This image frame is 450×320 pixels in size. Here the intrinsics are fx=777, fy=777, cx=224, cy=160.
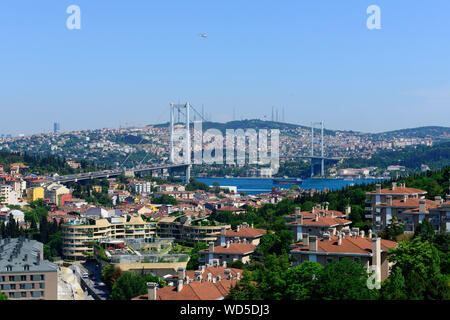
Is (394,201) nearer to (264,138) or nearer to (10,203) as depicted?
(10,203)

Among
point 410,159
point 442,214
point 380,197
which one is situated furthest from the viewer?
point 410,159

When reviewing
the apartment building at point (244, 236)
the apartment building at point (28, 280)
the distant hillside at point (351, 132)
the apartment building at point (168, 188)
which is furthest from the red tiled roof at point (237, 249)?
the distant hillside at point (351, 132)

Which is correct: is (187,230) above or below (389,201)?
below

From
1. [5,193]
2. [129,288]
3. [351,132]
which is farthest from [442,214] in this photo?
[351,132]

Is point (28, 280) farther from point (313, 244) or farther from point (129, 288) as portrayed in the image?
point (313, 244)
